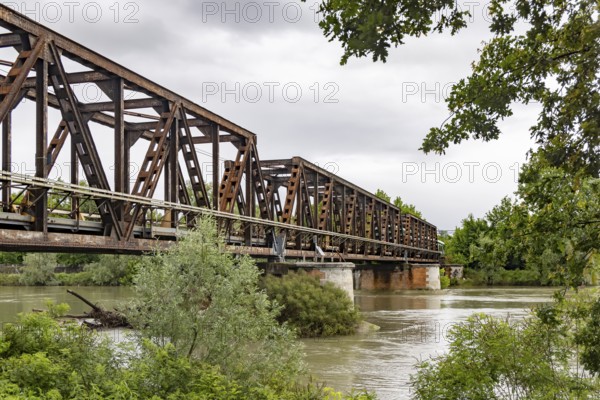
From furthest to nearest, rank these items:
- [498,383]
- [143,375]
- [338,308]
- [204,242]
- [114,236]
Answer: [338,308] → [114,236] → [204,242] → [498,383] → [143,375]

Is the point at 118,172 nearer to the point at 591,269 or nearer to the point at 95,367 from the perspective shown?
the point at 95,367

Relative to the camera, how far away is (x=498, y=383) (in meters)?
11.5

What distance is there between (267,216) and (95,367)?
2238cm

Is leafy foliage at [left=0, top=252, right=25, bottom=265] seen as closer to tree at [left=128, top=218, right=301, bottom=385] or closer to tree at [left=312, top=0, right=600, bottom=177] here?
tree at [left=128, top=218, right=301, bottom=385]

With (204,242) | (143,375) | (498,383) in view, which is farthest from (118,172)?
(498,383)

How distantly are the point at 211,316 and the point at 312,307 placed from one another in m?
13.2

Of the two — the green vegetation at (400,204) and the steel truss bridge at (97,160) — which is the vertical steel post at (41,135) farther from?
the green vegetation at (400,204)

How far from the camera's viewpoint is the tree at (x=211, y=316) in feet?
43.9

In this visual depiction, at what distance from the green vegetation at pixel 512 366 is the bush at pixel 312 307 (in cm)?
1408

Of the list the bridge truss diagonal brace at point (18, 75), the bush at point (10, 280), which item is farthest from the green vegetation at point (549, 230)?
the bush at point (10, 280)

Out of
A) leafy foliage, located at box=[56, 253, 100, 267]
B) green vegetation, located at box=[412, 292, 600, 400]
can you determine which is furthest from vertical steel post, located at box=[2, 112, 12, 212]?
leafy foliage, located at box=[56, 253, 100, 267]

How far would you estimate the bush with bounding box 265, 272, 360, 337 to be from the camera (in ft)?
86.2

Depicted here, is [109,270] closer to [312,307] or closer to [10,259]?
[10,259]

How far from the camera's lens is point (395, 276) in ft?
235
